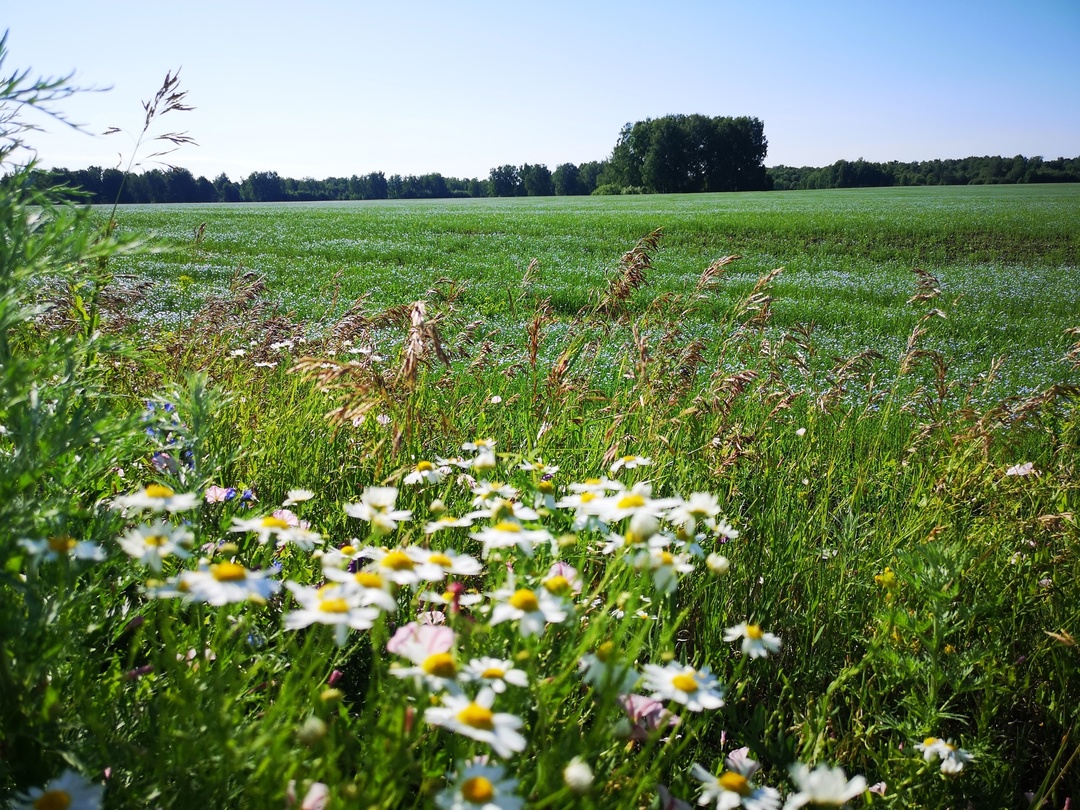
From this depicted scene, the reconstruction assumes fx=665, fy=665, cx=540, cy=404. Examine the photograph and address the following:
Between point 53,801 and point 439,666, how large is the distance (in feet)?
1.66

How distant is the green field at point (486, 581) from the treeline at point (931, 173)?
50649mm

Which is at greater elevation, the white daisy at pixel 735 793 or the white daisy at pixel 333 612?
the white daisy at pixel 333 612

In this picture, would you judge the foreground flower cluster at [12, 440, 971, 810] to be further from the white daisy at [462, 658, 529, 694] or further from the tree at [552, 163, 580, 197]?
the tree at [552, 163, 580, 197]

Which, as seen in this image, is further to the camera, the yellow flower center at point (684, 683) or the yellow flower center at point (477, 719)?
the yellow flower center at point (684, 683)

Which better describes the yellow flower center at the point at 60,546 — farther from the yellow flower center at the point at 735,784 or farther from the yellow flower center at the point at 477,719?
the yellow flower center at the point at 735,784

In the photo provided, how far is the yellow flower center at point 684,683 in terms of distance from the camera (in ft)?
3.63

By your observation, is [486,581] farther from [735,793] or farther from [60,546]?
[60,546]

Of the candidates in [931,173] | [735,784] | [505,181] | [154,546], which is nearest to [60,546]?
[154,546]

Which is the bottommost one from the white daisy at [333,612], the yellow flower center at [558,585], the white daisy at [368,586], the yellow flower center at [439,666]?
the yellow flower center at [439,666]

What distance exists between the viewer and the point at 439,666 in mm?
938

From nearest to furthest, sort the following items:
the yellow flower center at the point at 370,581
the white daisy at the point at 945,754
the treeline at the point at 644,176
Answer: the yellow flower center at the point at 370,581 → the white daisy at the point at 945,754 → the treeline at the point at 644,176

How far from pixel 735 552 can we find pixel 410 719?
166 cm

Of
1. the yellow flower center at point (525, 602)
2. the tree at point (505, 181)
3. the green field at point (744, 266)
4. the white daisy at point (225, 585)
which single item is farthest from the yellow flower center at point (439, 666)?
the tree at point (505, 181)

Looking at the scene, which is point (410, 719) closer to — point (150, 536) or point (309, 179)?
point (150, 536)
